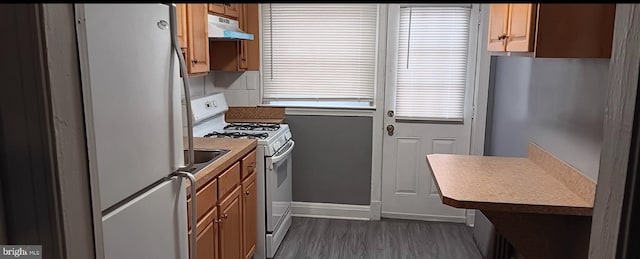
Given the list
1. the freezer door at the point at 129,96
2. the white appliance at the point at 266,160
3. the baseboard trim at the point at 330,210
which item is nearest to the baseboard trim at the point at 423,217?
the baseboard trim at the point at 330,210

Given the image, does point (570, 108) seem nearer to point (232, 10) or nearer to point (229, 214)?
point (229, 214)

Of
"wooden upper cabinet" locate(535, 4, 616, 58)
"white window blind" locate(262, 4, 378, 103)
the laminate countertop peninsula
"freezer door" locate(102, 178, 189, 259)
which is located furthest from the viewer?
"white window blind" locate(262, 4, 378, 103)

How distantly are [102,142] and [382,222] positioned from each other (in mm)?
3158

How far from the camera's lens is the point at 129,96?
1373 millimetres

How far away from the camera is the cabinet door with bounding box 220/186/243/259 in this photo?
8.23 ft

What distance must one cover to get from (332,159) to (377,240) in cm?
82

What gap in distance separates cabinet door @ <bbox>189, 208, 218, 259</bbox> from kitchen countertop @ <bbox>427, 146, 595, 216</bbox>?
1115 millimetres

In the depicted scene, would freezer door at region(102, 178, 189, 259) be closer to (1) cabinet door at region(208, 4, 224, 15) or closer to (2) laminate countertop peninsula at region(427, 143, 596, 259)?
(2) laminate countertop peninsula at region(427, 143, 596, 259)

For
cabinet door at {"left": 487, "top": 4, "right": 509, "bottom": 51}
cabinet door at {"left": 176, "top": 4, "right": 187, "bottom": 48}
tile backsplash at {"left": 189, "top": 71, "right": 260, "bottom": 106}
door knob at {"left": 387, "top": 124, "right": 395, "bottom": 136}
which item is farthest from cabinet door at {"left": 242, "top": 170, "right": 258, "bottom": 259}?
cabinet door at {"left": 487, "top": 4, "right": 509, "bottom": 51}

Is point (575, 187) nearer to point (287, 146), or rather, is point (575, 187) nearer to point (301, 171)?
point (287, 146)

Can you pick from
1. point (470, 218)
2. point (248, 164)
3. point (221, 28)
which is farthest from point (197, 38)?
point (470, 218)

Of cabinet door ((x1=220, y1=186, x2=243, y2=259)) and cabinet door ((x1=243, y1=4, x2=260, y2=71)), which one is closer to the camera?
cabinet door ((x1=220, y1=186, x2=243, y2=259))

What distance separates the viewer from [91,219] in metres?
1.02

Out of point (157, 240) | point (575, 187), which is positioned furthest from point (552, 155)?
point (157, 240)
